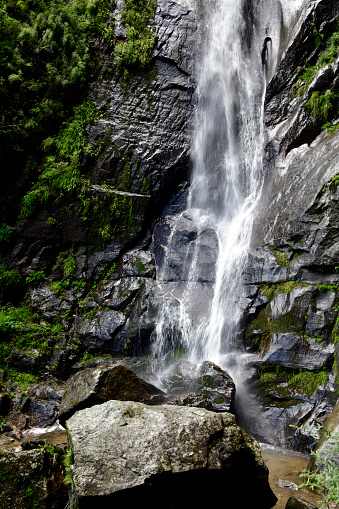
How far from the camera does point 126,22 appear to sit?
44.3 feet

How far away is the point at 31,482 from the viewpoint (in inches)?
149

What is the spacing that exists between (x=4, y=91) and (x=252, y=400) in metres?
10.8

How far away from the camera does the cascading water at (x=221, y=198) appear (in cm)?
876

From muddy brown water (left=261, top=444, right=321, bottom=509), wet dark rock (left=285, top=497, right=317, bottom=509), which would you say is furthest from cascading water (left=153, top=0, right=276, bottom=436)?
wet dark rock (left=285, top=497, right=317, bottom=509)

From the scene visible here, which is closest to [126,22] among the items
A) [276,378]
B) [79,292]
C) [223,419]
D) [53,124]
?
[53,124]

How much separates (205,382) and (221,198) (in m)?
5.95

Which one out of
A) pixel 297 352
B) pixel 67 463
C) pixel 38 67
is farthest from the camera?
pixel 38 67

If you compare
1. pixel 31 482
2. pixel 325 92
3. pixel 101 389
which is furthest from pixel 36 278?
pixel 325 92

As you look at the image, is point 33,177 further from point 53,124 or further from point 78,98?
point 78,98

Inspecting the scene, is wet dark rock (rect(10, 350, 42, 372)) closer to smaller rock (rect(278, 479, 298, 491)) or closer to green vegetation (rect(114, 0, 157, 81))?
smaller rock (rect(278, 479, 298, 491))

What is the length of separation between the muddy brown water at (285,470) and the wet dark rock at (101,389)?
6.41ft

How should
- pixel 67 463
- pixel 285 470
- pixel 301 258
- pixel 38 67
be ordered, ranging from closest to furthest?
pixel 67 463 → pixel 285 470 → pixel 301 258 → pixel 38 67

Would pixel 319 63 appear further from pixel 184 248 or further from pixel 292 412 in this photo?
pixel 292 412

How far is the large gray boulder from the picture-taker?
333 centimetres
